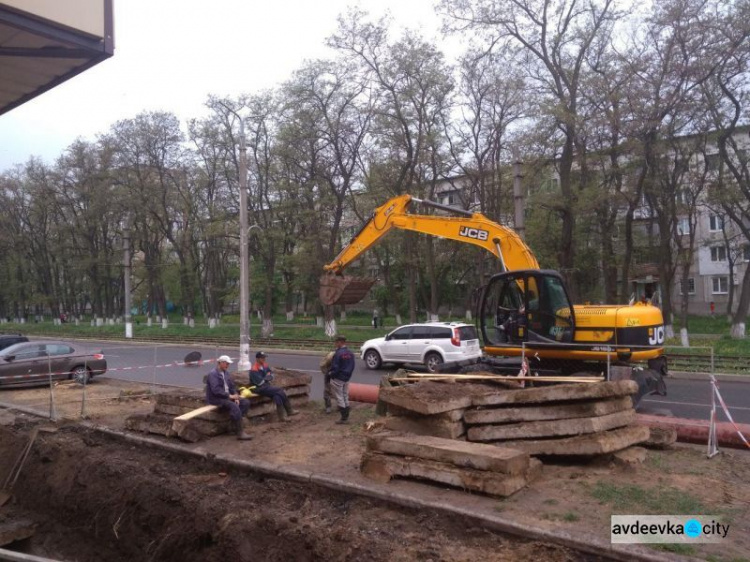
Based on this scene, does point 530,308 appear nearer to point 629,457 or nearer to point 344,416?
point 344,416

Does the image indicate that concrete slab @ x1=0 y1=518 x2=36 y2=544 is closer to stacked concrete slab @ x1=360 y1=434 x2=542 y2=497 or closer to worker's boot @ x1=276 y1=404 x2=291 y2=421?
worker's boot @ x1=276 y1=404 x2=291 y2=421

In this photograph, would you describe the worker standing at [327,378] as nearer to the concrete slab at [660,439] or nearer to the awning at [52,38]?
the concrete slab at [660,439]

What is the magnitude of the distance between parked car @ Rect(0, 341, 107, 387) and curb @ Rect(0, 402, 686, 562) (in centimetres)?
869

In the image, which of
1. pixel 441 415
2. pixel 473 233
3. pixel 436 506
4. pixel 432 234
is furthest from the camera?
pixel 432 234

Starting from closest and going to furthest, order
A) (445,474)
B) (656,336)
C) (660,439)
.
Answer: (445,474) < (660,439) < (656,336)

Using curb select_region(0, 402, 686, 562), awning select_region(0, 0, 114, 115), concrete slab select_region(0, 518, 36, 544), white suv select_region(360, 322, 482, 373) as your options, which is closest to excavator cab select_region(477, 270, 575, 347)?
curb select_region(0, 402, 686, 562)

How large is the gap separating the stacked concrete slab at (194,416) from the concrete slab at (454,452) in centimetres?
340

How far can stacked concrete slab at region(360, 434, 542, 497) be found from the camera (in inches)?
243

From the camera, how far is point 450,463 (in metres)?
6.55

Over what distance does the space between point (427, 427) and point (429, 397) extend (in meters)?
0.40

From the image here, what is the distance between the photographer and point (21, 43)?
9430 mm

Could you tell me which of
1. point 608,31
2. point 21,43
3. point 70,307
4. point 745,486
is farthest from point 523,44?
point 70,307

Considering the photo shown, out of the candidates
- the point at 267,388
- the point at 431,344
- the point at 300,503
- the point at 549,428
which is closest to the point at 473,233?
the point at 267,388

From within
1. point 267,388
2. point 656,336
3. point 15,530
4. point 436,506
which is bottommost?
point 15,530
